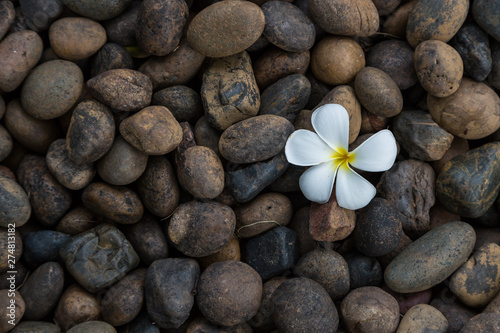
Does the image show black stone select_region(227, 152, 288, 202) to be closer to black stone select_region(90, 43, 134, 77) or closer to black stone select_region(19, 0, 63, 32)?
black stone select_region(90, 43, 134, 77)

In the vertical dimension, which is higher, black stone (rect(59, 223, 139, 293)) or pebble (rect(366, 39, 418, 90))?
pebble (rect(366, 39, 418, 90))

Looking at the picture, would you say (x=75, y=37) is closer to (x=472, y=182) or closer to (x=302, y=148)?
(x=302, y=148)

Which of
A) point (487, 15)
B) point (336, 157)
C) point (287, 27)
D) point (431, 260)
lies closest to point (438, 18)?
point (487, 15)

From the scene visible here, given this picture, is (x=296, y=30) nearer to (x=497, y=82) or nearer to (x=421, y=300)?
(x=497, y=82)

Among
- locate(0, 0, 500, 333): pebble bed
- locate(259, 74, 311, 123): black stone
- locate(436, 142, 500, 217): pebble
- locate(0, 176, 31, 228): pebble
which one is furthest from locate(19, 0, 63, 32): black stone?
locate(436, 142, 500, 217): pebble

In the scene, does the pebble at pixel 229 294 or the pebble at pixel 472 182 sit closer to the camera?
the pebble at pixel 229 294

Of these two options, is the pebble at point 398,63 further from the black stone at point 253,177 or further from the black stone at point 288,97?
the black stone at point 253,177

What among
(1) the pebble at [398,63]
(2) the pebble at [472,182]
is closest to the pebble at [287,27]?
(1) the pebble at [398,63]
